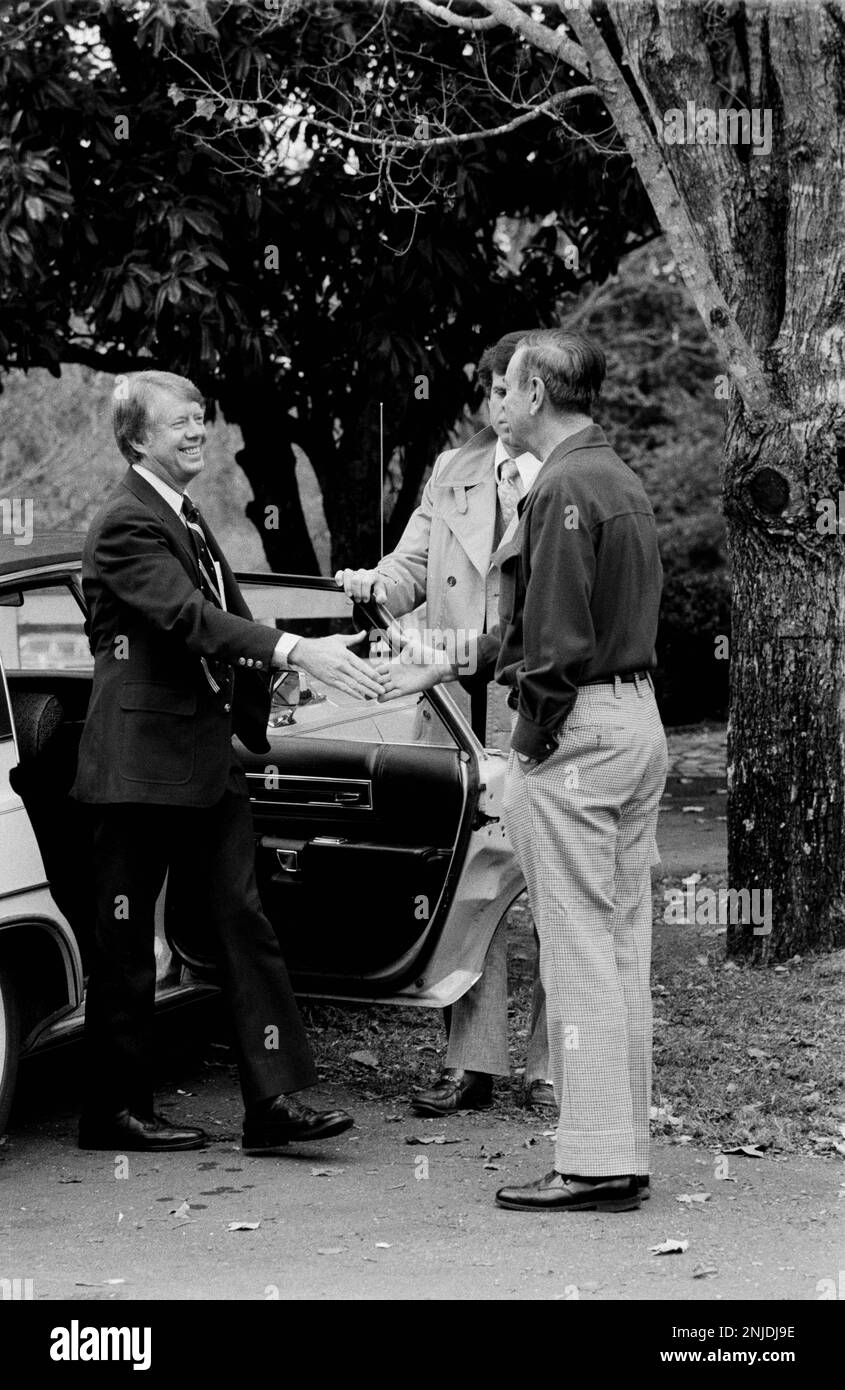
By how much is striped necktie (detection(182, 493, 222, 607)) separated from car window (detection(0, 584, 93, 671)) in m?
0.51

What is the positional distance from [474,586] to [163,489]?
1015 millimetres

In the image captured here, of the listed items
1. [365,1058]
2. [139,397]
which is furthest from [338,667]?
[365,1058]

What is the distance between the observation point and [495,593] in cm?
541

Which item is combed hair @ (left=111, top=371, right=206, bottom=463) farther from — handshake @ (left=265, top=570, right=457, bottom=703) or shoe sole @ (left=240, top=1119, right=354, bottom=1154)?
shoe sole @ (left=240, top=1119, right=354, bottom=1154)

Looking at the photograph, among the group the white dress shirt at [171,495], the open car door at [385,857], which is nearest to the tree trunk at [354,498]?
the open car door at [385,857]

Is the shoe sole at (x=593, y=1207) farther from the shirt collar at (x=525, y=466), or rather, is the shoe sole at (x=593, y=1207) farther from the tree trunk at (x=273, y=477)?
the tree trunk at (x=273, y=477)

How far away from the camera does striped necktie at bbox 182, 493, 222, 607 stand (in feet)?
16.5

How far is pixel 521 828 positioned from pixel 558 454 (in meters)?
0.94

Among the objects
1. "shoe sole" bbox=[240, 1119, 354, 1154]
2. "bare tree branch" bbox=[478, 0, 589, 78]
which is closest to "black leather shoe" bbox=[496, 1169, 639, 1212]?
"shoe sole" bbox=[240, 1119, 354, 1154]

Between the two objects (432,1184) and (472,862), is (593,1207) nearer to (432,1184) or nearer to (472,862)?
(432,1184)

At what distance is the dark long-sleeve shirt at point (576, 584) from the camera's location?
432 centimetres
